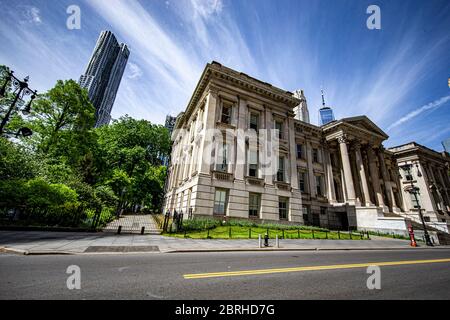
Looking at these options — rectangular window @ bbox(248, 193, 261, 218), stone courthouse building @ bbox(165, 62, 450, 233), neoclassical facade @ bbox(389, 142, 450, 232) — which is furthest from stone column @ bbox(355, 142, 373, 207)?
rectangular window @ bbox(248, 193, 261, 218)

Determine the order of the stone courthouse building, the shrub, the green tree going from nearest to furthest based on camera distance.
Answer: the shrub, the stone courthouse building, the green tree

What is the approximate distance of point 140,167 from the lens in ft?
110

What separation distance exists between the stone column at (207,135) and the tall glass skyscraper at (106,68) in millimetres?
107563

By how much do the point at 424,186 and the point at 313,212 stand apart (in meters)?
26.5

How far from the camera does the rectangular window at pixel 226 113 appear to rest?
21297 mm

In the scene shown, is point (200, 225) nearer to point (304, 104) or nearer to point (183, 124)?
point (183, 124)

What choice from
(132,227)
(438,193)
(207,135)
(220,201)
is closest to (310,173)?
(220,201)

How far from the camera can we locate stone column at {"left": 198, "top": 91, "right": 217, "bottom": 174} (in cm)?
1767

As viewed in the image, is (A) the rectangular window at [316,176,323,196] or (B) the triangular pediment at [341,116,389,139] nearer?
(A) the rectangular window at [316,176,323,196]

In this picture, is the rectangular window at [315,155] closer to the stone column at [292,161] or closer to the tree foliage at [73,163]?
the stone column at [292,161]

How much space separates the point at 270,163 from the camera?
2109 cm

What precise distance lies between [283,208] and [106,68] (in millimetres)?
154316

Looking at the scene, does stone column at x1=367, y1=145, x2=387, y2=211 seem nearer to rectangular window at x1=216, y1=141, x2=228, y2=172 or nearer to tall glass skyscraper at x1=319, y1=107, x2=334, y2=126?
rectangular window at x1=216, y1=141, x2=228, y2=172

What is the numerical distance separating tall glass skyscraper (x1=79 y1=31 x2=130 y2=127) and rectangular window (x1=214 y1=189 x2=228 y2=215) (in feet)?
367
